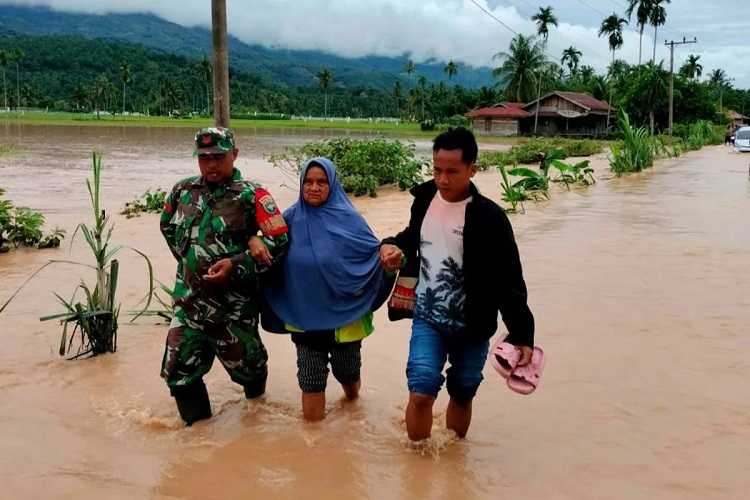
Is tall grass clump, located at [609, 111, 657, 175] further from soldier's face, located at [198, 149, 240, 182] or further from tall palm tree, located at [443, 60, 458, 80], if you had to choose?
tall palm tree, located at [443, 60, 458, 80]

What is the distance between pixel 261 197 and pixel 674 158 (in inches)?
1146

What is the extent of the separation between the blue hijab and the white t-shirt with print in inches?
17.1

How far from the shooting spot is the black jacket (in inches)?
125

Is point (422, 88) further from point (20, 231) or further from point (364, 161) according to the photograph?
point (20, 231)

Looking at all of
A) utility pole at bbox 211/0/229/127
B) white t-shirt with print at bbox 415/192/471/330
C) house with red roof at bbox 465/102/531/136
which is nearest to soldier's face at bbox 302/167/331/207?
white t-shirt with print at bbox 415/192/471/330

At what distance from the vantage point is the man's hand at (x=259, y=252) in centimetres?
354

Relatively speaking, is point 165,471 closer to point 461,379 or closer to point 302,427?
point 302,427

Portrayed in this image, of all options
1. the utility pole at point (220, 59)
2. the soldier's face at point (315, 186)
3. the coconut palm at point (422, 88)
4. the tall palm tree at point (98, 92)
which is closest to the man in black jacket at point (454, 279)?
the soldier's face at point (315, 186)

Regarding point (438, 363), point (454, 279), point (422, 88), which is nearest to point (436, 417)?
point (438, 363)

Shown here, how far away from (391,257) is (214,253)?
2.89 ft

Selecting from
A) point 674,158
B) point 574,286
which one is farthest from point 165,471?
point 674,158

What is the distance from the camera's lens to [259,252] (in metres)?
3.54

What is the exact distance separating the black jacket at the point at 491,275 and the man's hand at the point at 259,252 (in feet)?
3.08

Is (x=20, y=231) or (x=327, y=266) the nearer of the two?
(x=327, y=266)
